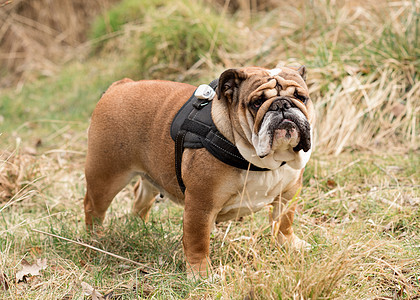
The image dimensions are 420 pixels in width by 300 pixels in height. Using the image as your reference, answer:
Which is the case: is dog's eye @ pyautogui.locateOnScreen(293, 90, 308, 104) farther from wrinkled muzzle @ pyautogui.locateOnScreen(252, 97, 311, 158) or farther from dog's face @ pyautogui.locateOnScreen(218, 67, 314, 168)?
wrinkled muzzle @ pyautogui.locateOnScreen(252, 97, 311, 158)

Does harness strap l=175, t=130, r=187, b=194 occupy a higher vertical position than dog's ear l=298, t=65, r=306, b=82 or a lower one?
lower

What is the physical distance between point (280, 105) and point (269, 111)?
7cm

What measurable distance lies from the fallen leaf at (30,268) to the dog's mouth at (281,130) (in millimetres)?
1772

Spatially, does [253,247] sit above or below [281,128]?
below

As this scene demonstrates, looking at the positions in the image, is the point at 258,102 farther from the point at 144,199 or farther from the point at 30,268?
the point at 30,268

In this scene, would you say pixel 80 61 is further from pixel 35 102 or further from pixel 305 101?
pixel 305 101

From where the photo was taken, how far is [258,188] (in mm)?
3180

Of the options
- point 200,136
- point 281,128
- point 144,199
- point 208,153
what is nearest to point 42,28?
point 144,199

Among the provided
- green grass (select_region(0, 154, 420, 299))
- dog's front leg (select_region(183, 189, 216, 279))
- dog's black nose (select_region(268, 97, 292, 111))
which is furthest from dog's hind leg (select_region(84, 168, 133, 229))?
dog's black nose (select_region(268, 97, 292, 111))

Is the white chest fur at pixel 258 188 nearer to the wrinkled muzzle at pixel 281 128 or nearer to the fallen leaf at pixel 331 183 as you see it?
the wrinkled muzzle at pixel 281 128

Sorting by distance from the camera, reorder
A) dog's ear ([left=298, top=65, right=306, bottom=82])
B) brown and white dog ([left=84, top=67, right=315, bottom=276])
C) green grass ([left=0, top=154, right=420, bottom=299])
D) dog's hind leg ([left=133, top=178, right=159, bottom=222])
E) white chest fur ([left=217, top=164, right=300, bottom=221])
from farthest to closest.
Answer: dog's hind leg ([left=133, top=178, right=159, bottom=222]), dog's ear ([left=298, top=65, right=306, bottom=82]), white chest fur ([left=217, top=164, right=300, bottom=221]), brown and white dog ([left=84, top=67, right=315, bottom=276]), green grass ([left=0, top=154, right=420, bottom=299])

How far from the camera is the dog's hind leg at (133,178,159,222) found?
429 cm

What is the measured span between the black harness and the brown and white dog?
0.04 m

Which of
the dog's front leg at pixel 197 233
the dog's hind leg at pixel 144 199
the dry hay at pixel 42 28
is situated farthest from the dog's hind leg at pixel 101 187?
the dry hay at pixel 42 28
